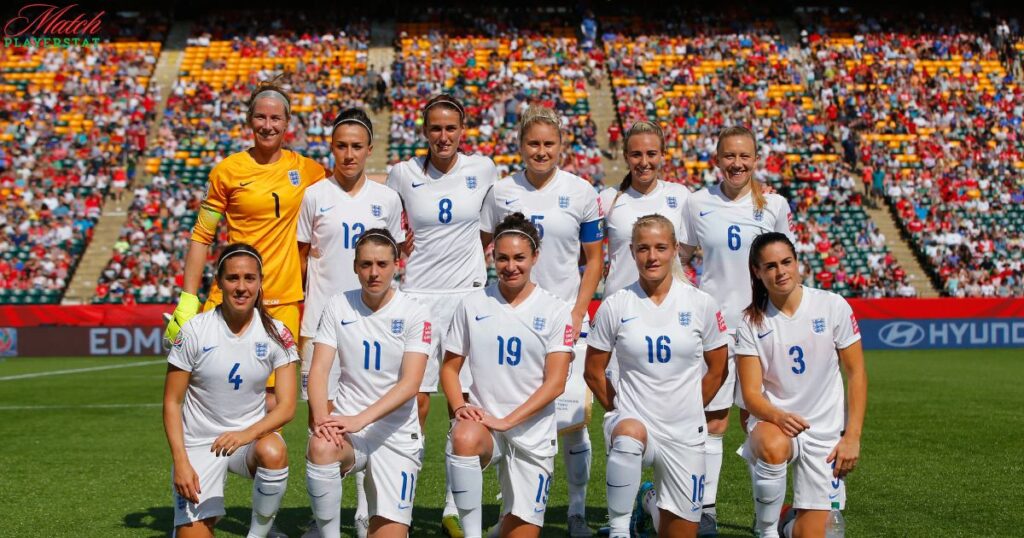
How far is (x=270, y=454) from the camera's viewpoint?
5.39 m

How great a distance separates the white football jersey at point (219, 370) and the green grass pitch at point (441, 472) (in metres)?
1.21

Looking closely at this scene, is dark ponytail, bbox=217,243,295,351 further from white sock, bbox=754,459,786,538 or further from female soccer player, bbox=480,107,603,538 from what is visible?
white sock, bbox=754,459,786,538

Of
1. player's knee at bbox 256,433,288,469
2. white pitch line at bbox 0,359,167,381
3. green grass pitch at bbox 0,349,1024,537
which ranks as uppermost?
player's knee at bbox 256,433,288,469

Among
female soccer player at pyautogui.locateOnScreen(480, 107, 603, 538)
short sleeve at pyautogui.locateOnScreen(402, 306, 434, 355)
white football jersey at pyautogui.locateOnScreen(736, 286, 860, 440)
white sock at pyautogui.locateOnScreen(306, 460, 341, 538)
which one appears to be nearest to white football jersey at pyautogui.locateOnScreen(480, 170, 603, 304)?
female soccer player at pyautogui.locateOnScreen(480, 107, 603, 538)

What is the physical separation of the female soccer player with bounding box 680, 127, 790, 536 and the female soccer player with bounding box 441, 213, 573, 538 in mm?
1397

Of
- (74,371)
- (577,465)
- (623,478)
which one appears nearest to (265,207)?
(577,465)

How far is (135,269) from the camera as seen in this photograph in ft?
84.5

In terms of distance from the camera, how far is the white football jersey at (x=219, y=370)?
18.2 ft

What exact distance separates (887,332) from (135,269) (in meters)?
17.2

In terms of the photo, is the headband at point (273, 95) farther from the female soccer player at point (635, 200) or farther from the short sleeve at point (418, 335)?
the female soccer player at point (635, 200)

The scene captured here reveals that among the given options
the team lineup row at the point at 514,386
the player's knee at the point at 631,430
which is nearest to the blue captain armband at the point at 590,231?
the team lineup row at the point at 514,386

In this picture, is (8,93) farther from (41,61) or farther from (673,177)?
(673,177)

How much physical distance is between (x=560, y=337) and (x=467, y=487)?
2.96 feet

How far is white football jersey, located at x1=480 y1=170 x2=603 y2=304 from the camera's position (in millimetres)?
6602
